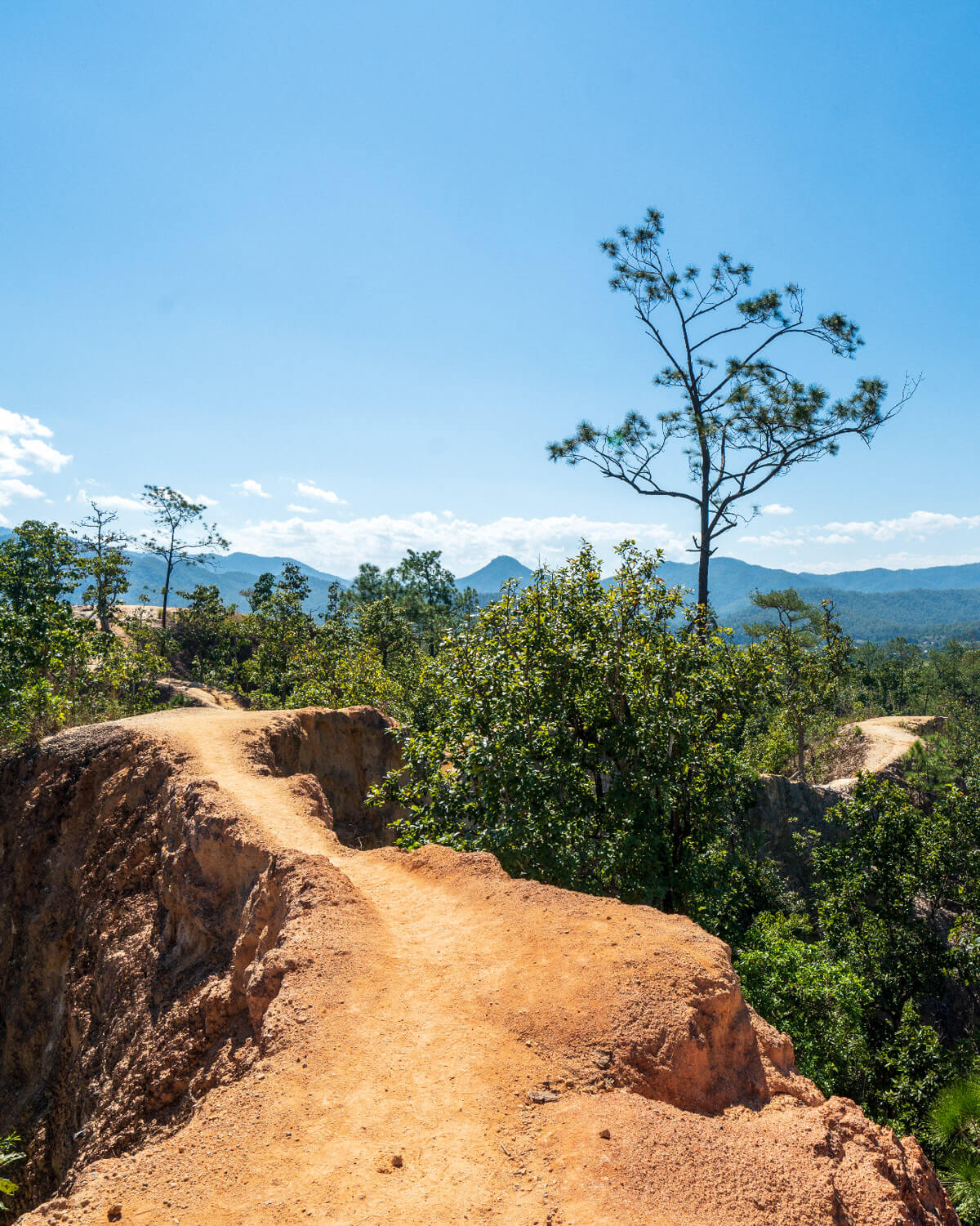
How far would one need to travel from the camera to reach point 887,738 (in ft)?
115

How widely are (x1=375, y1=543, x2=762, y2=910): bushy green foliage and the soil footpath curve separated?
A: 2.54 metres

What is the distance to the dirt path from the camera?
106 feet

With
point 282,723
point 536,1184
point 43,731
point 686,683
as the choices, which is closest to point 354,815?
point 282,723

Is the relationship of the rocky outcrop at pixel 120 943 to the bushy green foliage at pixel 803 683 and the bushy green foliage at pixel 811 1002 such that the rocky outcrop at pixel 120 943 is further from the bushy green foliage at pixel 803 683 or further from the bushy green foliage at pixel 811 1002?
the bushy green foliage at pixel 803 683

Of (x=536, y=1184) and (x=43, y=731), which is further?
(x=43, y=731)

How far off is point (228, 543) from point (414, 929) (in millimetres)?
49191

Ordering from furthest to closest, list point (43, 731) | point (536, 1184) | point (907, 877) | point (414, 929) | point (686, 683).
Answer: point (43, 731) < point (907, 877) < point (686, 683) < point (414, 929) < point (536, 1184)

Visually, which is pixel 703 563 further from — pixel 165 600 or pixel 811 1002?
pixel 165 600

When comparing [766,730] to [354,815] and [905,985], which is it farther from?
[354,815]

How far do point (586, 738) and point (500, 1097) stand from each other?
760 centimetres

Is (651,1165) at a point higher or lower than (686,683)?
lower

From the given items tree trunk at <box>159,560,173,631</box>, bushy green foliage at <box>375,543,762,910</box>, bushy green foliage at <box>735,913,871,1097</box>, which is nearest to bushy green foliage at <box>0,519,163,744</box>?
bushy green foliage at <box>375,543,762,910</box>

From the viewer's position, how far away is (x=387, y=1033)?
6.25m

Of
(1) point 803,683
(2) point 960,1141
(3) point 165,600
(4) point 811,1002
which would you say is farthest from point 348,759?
(3) point 165,600
